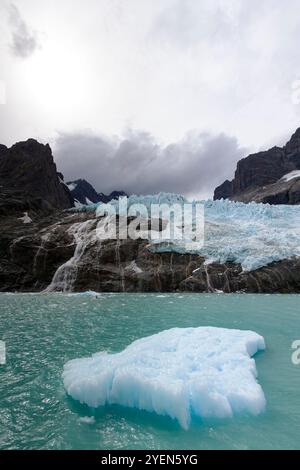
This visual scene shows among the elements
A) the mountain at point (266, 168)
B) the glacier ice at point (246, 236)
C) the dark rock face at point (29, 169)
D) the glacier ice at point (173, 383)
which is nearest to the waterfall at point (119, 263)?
the glacier ice at point (246, 236)

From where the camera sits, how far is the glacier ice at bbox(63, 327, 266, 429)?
17.3 feet

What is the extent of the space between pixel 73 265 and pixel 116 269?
4.35 meters

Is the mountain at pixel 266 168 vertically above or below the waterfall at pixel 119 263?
above

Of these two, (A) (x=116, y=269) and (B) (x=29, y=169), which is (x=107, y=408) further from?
(B) (x=29, y=169)

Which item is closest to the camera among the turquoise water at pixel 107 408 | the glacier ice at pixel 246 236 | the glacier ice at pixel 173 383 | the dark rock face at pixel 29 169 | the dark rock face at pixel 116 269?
the turquoise water at pixel 107 408

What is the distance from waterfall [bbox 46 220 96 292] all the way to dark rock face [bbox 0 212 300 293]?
0.14 m

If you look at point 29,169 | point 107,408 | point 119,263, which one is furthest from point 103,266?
point 29,169

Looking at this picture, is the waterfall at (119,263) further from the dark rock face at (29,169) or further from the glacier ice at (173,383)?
the dark rock face at (29,169)

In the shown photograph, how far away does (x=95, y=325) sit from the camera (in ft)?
43.4

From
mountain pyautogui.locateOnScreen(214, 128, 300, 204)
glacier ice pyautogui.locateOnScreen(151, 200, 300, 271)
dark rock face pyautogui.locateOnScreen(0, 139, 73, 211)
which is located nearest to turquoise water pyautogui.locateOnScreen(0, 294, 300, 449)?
glacier ice pyautogui.locateOnScreen(151, 200, 300, 271)

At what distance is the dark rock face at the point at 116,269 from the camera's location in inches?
1139

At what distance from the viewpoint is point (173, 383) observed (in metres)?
5.39

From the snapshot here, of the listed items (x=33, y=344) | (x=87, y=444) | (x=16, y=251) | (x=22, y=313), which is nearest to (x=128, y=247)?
(x=16, y=251)

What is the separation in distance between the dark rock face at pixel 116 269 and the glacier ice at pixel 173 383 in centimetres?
2179
